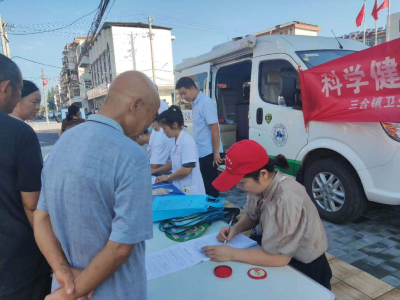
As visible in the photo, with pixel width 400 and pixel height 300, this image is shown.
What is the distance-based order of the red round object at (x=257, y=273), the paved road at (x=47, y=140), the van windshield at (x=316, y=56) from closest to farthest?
1. the red round object at (x=257, y=273)
2. the van windshield at (x=316, y=56)
3. the paved road at (x=47, y=140)

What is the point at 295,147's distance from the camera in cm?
356

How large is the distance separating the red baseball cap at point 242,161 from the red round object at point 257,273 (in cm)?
41

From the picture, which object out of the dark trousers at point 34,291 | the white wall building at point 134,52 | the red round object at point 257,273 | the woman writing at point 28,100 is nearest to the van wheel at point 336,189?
the red round object at point 257,273

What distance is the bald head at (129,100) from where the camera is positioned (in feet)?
2.98

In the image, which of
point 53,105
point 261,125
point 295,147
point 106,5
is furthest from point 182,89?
point 53,105

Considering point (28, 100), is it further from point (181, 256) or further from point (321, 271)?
point (321, 271)

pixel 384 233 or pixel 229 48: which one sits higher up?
pixel 229 48

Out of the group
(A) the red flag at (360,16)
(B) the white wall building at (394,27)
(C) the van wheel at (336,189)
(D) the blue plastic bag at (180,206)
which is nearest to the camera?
(D) the blue plastic bag at (180,206)

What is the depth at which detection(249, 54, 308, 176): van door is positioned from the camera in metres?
3.52

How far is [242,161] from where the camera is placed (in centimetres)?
140

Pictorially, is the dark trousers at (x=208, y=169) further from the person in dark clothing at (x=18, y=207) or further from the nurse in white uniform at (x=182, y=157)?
the person in dark clothing at (x=18, y=207)

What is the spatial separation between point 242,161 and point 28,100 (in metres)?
1.92

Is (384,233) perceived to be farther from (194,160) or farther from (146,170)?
(146,170)

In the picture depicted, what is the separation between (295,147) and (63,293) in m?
3.20
